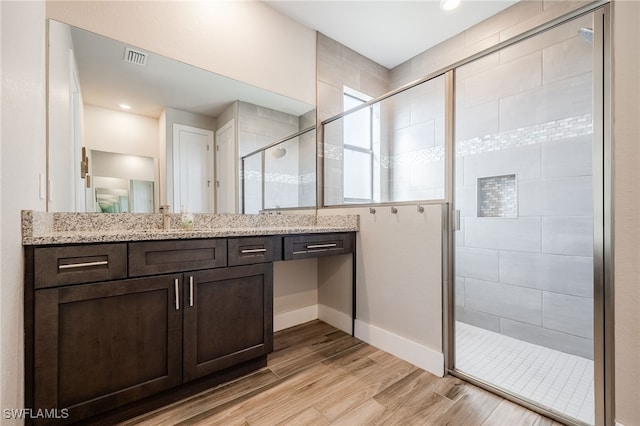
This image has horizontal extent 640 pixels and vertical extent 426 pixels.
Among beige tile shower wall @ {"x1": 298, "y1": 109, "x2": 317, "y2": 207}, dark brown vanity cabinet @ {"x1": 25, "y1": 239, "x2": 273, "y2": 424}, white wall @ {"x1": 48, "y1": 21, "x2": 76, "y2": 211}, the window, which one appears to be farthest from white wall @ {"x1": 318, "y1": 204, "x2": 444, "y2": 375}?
white wall @ {"x1": 48, "y1": 21, "x2": 76, "y2": 211}

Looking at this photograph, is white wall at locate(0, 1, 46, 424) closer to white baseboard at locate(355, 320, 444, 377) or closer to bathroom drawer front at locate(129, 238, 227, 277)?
bathroom drawer front at locate(129, 238, 227, 277)

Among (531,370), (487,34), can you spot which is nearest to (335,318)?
(531,370)

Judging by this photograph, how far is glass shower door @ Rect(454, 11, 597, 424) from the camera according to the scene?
180 centimetres

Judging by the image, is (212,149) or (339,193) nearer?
(212,149)

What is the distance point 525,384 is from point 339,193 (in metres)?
1.82

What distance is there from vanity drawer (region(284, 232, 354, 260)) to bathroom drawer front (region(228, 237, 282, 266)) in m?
0.08

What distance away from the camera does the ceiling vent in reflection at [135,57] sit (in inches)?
65.9

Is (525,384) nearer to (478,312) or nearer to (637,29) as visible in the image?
(478,312)

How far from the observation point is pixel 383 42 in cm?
278

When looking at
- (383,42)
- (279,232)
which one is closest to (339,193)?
(279,232)

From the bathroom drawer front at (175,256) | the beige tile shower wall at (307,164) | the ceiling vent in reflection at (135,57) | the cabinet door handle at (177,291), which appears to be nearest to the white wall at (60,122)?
the ceiling vent in reflection at (135,57)

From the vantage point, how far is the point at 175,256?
54.7 inches

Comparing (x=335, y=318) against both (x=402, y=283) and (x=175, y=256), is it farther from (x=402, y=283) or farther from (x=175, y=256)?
(x=175, y=256)

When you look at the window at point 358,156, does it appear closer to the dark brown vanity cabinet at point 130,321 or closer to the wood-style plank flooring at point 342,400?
the dark brown vanity cabinet at point 130,321
